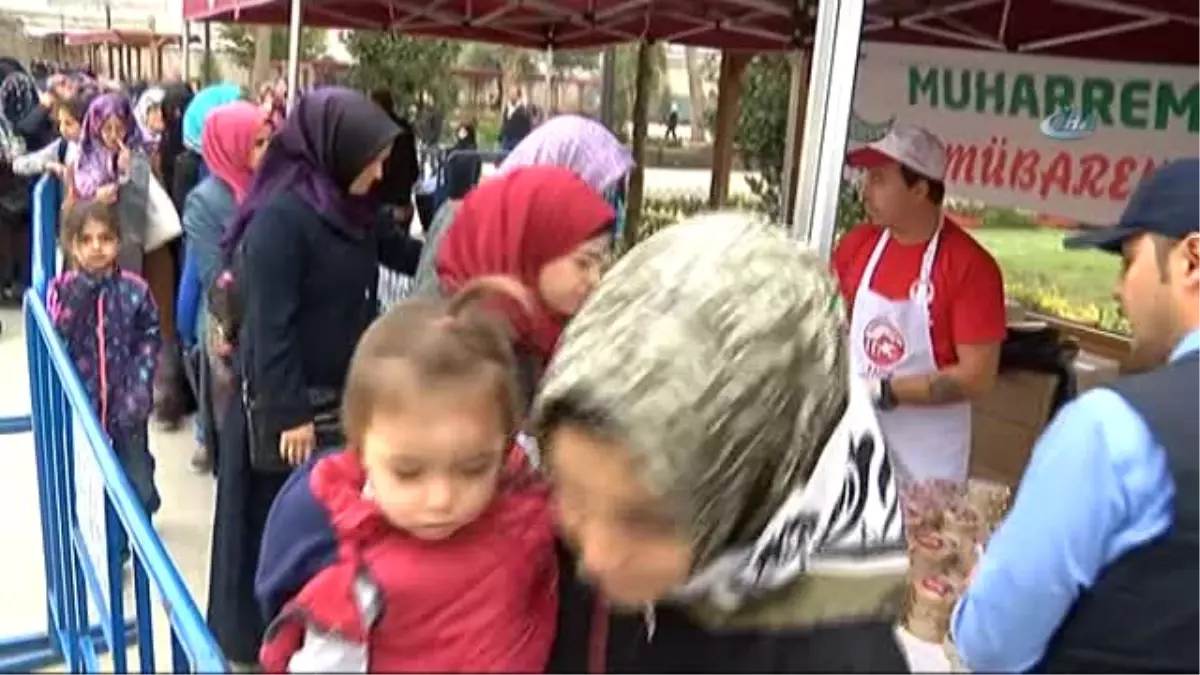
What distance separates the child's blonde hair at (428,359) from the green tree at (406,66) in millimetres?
14347

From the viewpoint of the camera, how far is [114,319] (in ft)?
13.1

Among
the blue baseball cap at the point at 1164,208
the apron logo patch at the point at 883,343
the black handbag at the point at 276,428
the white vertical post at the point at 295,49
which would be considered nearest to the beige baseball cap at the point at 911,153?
the apron logo patch at the point at 883,343

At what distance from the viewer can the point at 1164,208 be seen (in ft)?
6.19

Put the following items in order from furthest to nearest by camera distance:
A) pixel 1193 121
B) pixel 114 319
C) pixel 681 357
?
1. pixel 1193 121
2. pixel 114 319
3. pixel 681 357

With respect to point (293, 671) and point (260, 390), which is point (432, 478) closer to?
point (293, 671)

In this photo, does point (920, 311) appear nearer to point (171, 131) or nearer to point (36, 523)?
point (36, 523)

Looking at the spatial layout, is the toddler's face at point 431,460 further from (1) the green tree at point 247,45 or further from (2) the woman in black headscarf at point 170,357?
(1) the green tree at point 247,45

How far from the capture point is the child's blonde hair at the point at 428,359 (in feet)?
4.34

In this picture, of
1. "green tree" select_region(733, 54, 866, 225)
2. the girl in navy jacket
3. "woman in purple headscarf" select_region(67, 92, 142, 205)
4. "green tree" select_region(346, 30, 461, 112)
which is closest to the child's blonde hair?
the girl in navy jacket

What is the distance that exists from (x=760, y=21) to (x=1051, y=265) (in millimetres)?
2301

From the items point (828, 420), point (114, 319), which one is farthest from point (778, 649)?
point (114, 319)

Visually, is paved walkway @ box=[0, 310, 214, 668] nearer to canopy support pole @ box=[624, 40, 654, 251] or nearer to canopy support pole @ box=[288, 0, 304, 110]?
canopy support pole @ box=[288, 0, 304, 110]

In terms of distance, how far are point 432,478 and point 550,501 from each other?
126 millimetres

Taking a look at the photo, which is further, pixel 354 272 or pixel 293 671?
pixel 354 272
